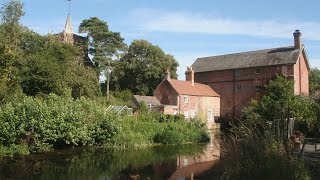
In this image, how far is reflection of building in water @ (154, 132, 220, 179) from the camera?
1912cm

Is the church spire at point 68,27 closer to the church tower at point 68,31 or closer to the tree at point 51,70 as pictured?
the church tower at point 68,31

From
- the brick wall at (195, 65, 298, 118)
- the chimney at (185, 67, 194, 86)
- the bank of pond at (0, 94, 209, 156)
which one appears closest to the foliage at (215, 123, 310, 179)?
the bank of pond at (0, 94, 209, 156)

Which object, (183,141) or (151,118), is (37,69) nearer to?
(151,118)

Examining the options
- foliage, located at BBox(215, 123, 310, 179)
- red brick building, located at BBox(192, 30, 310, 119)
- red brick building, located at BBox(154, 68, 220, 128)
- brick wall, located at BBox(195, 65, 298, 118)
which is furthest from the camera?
brick wall, located at BBox(195, 65, 298, 118)

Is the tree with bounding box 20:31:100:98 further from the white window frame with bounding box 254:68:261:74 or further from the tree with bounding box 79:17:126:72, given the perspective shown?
the white window frame with bounding box 254:68:261:74

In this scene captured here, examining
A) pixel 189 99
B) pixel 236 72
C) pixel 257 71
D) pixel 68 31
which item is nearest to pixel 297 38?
pixel 257 71

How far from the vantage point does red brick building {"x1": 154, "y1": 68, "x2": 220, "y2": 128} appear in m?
52.0

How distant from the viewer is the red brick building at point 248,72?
52438 mm

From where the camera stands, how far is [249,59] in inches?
2264

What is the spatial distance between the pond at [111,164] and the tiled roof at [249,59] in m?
27.7

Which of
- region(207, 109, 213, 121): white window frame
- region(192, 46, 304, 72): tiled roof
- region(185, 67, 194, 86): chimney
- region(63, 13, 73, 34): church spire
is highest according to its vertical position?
region(63, 13, 73, 34): church spire

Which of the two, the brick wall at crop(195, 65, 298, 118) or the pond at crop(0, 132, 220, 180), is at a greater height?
the brick wall at crop(195, 65, 298, 118)

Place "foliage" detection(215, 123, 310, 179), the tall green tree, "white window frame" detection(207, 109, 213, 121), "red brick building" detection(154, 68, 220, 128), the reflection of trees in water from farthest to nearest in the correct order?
1. "white window frame" detection(207, 109, 213, 121)
2. "red brick building" detection(154, 68, 220, 128)
3. the tall green tree
4. the reflection of trees in water
5. "foliage" detection(215, 123, 310, 179)

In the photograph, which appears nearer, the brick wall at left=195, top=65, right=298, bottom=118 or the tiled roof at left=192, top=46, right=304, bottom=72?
the tiled roof at left=192, top=46, right=304, bottom=72
